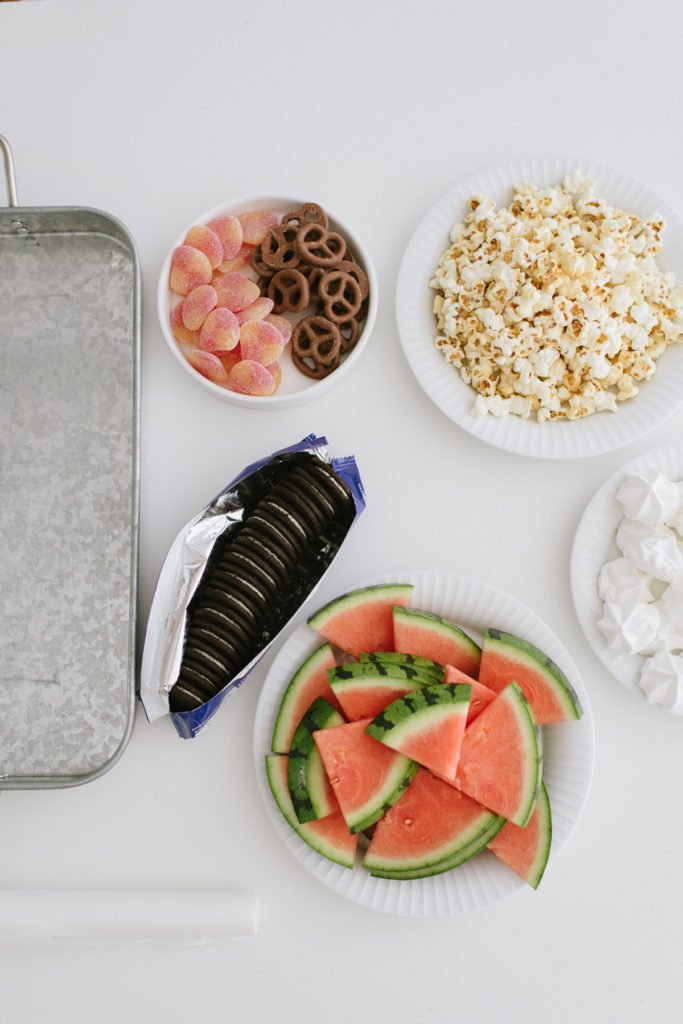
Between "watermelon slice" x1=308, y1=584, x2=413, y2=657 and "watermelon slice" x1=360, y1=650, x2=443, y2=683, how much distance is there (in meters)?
0.03

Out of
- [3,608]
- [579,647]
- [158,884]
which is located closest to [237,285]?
[3,608]

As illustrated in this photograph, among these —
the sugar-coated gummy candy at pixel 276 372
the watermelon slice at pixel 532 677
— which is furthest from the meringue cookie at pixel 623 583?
the sugar-coated gummy candy at pixel 276 372

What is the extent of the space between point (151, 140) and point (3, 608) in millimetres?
710

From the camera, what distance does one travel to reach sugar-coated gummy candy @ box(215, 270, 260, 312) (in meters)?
1.08

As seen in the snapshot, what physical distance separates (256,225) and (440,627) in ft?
1.98

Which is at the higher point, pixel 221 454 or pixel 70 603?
pixel 221 454

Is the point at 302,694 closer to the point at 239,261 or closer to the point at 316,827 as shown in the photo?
the point at 316,827

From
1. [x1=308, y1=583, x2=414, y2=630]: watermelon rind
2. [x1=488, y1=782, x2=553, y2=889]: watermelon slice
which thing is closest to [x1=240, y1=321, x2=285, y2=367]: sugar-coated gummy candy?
[x1=308, y1=583, x2=414, y2=630]: watermelon rind

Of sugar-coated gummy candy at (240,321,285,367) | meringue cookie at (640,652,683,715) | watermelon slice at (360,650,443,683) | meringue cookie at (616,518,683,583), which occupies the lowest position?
meringue cookie at (640,652,683,715)

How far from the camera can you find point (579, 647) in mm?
1102

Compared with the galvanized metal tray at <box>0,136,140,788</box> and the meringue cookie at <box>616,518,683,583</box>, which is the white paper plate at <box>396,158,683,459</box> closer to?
the meringue cookie at <box>616,518,683,583</box>

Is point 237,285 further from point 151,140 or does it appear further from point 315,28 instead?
point 315,28

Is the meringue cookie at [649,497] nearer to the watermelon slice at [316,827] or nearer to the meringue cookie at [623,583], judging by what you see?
the meringue cookie at [623,583]

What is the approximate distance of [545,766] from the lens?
1046mm
